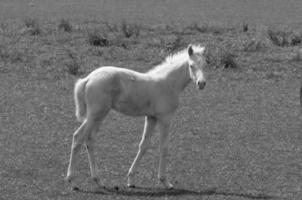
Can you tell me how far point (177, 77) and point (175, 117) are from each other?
215 inches

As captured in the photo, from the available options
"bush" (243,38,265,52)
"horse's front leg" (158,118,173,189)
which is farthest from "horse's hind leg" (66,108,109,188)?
"bush" (243,38,265,52)

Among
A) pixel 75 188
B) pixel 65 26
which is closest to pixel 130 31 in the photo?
pixel 65 26

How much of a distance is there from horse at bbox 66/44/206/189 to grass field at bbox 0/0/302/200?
52cm

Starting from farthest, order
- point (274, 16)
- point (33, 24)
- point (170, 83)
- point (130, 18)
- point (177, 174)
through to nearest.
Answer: point (274, 16)
point (130, 18)
point (33, 24)
point (177, 174)
point (170, 83)

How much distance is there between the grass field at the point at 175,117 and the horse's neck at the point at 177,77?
4.54 ft

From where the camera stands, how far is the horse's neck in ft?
35.9

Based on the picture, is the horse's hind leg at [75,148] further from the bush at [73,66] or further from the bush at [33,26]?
the bush at [33,26]

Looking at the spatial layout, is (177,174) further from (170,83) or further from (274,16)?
(274,16)

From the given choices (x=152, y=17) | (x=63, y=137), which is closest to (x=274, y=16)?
(x=152, y=17)

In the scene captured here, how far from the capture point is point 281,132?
1517cm

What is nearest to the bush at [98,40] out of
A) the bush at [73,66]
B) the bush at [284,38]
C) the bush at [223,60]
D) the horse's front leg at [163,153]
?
the bush at [73,66]

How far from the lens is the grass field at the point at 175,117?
1105 cm

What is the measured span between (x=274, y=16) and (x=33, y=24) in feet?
45.3

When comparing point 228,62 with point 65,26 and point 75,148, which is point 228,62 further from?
point 75,148
